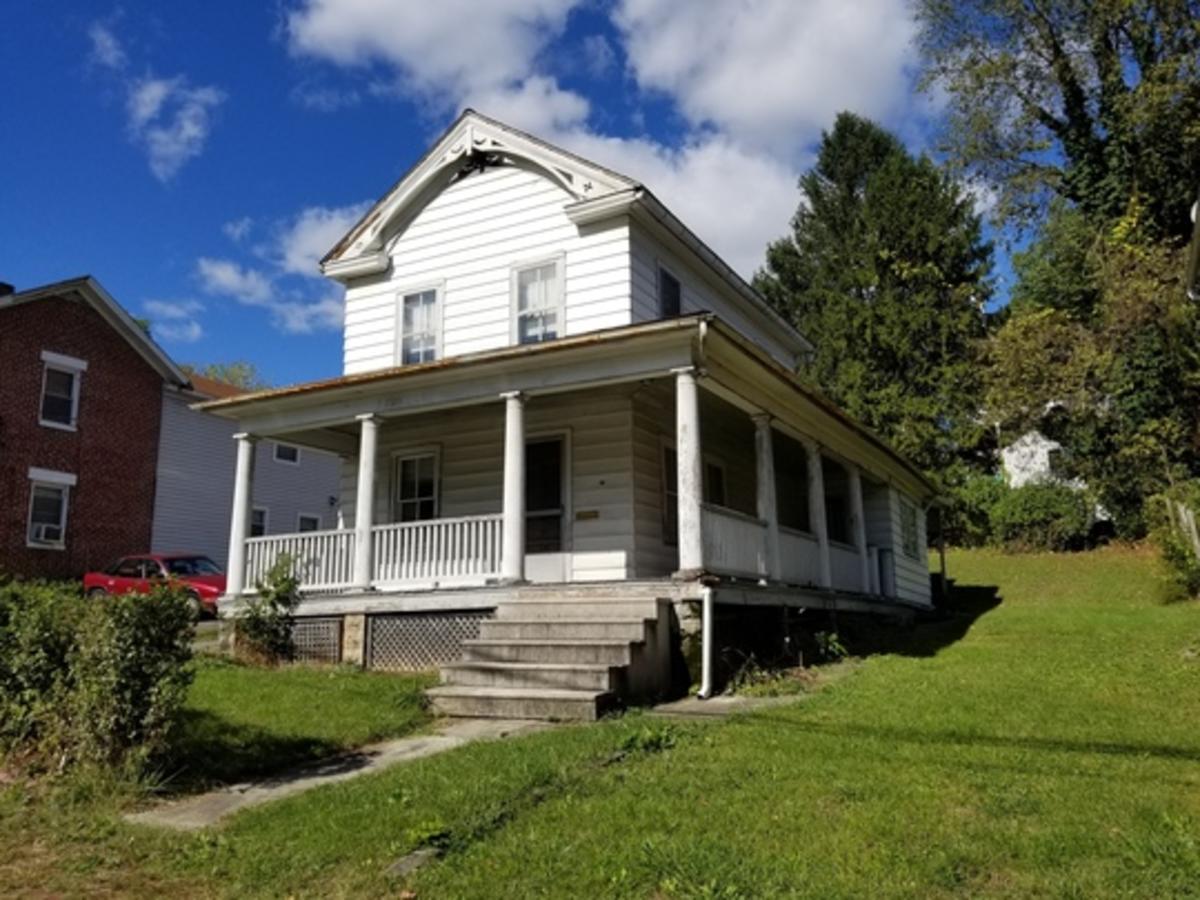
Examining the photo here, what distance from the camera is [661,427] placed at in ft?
46.0

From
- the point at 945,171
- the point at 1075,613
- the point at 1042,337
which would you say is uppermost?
the point at 945,171

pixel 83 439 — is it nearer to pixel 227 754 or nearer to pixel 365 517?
pixel 365 517

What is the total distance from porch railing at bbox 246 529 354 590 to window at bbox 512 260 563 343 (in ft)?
13.3

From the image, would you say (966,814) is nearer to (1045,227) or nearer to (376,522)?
(376,522)

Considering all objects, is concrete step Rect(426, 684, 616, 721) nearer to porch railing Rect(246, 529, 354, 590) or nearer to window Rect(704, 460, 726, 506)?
porch railing Rect(246, 529, 354, 590)

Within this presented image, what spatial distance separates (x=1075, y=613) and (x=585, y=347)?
1177cm

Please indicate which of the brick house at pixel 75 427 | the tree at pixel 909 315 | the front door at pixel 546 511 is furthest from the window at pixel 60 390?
the tree at pixel 909 315

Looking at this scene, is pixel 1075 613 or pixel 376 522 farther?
pixel 1075 613

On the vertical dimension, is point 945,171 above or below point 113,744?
above

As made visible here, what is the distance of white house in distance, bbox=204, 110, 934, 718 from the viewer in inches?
408

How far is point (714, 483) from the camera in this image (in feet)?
52.3

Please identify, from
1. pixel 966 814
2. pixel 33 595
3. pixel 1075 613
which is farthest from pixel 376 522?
pixel 1075 613

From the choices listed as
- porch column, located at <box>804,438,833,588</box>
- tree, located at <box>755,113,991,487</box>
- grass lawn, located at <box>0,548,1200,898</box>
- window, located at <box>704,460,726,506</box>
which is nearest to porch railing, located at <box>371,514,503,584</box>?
window, located at <box>704,460,726,506</box>

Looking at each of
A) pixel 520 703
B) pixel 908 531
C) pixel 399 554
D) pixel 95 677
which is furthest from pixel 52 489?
pixel 908 531
